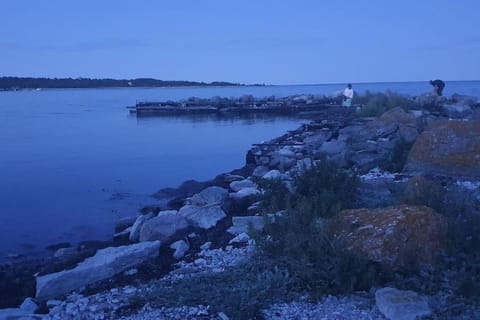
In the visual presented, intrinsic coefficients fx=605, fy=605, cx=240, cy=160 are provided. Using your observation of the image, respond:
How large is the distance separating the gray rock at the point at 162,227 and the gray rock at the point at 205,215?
0.18 metres

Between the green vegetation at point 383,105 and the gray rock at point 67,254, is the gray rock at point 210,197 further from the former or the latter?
the green vegetation at point 383,105

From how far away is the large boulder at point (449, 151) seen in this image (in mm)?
8828

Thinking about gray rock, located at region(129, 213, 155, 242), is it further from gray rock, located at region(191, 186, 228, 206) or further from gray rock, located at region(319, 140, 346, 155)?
gray rock, located at region(319, 140, 346, 155)

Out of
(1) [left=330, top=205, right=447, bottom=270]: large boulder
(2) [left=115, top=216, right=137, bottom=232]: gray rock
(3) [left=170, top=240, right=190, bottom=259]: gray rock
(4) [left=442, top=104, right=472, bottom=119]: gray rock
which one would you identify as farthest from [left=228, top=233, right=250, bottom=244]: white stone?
(4) [left=442, top=104, right=472, bottom=119]: gray rock

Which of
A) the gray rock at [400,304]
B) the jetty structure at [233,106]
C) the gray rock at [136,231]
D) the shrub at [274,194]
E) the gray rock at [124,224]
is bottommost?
the jetty structure at [233,106]

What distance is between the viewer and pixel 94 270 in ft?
20.1

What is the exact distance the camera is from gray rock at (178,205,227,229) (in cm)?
795

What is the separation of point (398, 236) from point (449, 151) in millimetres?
4491

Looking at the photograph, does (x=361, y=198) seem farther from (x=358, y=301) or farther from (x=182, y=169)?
(x=182, y=169)

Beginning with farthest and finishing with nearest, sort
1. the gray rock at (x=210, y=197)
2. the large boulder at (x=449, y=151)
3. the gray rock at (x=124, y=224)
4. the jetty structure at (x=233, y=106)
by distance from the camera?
the jetty structure at (x=233, y=106) → the gray rock at (x=124, y=224) → the gray rock at (x=210, y=197) → the large boulder at (x=449, y=151)

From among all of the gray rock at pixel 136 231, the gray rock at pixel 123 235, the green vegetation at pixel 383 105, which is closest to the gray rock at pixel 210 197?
the gray rock at pixel 136 231

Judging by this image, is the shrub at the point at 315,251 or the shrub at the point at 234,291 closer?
the shrub at the point at 234,291

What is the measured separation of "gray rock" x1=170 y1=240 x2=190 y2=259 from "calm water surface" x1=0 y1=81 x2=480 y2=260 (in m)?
2.96

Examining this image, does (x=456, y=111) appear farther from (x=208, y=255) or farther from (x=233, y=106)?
(x=233, y=106)
